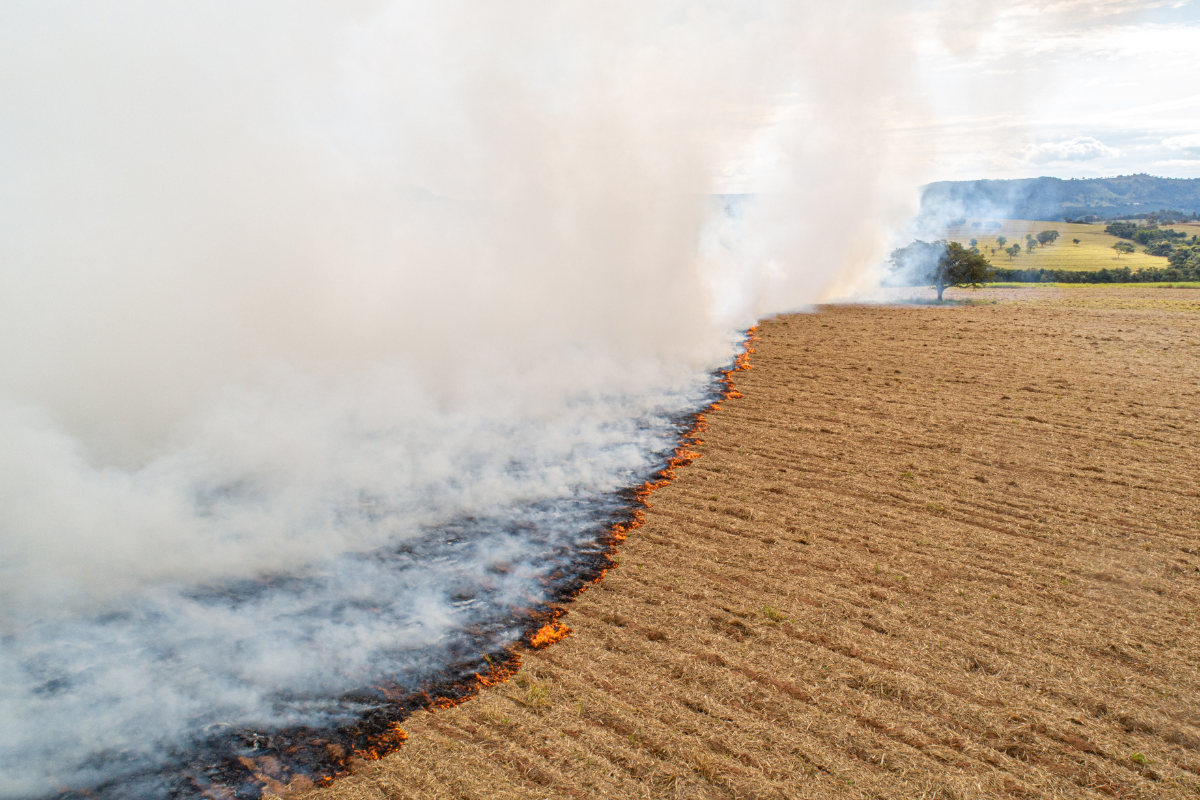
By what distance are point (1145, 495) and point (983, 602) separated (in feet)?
13.5

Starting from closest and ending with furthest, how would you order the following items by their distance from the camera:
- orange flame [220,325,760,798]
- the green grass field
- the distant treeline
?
1. orange flame [220,325,760,798]
2. the distant treeline
3. the green grass field

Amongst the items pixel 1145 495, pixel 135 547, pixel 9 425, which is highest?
pixel 9 425

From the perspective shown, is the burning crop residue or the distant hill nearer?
the burning crop residue

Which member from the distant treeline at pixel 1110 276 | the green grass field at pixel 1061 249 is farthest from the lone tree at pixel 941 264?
the distant treeline at pixel 1110 276

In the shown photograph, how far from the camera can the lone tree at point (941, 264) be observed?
28.5 metres

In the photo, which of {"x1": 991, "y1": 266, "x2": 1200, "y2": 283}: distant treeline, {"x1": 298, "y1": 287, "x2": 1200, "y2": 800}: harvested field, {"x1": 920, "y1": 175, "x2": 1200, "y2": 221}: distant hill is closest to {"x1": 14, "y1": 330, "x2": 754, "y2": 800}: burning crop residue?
{"x1": 298, "y1": 287, "x2": 1200, "y2": 800}: harvested field

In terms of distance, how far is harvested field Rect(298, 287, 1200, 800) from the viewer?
3979 mm

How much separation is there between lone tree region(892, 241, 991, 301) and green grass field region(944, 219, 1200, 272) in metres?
7.69

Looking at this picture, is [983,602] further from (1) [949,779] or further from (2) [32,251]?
(2) [32,251]

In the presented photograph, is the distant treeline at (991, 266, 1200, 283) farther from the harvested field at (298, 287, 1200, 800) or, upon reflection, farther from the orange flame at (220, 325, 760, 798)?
the orange flame at (220, 325, 760, 798)

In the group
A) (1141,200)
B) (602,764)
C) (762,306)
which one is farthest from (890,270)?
(1141,200)

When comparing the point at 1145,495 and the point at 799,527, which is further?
the point at 1145,495

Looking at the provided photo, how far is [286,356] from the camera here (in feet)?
31.9

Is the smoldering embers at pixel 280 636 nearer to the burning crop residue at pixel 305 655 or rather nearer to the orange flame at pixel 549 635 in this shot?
the burning crop residue at pixel 305 655
